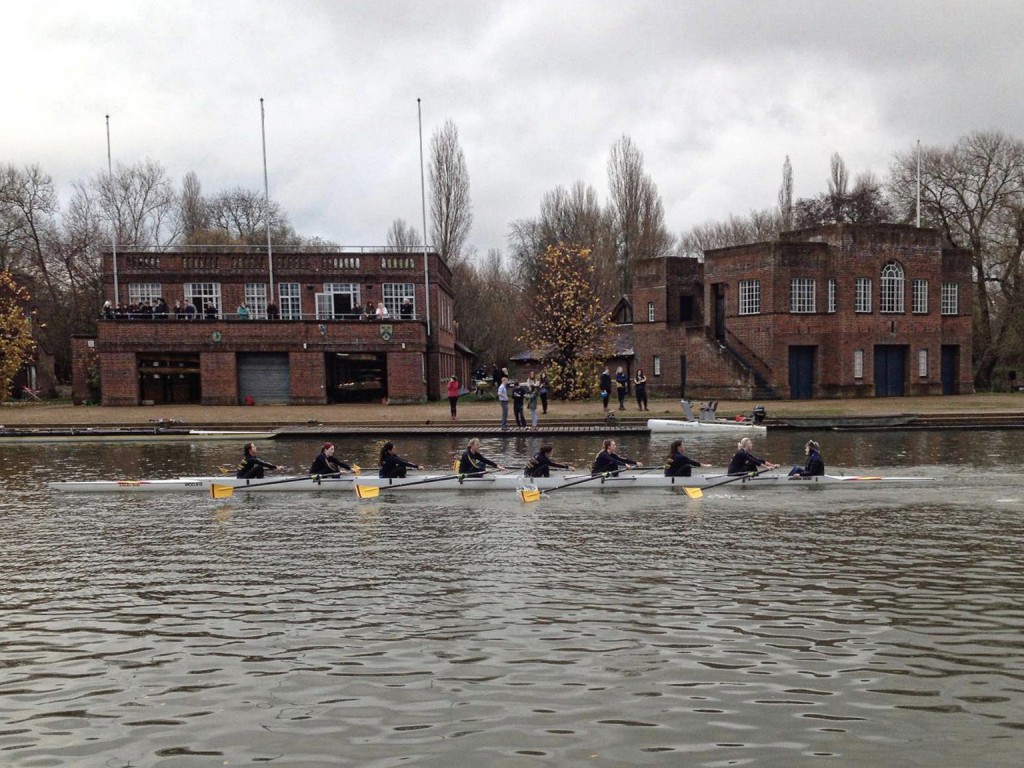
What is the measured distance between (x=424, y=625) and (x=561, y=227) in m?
74.4

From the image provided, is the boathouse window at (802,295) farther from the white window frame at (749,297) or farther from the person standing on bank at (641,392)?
the person standing on bank at (641,392)

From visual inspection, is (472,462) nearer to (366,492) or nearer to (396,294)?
(366,492)

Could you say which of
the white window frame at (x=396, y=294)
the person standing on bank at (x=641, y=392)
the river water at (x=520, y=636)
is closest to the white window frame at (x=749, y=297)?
the person standing on bank at (x=641, y=392)

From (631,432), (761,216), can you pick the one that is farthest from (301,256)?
(761,216)

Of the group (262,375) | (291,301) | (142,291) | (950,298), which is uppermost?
(142,291)

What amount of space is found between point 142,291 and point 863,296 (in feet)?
133

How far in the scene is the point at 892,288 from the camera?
48.2 metres

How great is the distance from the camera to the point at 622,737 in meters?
7.88

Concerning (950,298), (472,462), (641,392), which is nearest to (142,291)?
(641,392)

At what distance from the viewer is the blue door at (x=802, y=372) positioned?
153ft

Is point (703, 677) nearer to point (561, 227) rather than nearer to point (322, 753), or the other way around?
point (322, 753)

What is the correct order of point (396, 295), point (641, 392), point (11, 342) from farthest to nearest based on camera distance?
point (396, 295)
point (11, 342)
point (641, 392)

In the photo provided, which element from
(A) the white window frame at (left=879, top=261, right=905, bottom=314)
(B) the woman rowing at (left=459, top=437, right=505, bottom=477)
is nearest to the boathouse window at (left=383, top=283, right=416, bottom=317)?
(A) the white window frame at (left=879, top=261, right=905, bottom=314)

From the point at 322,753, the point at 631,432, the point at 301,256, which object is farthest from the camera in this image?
the point at 301,256
